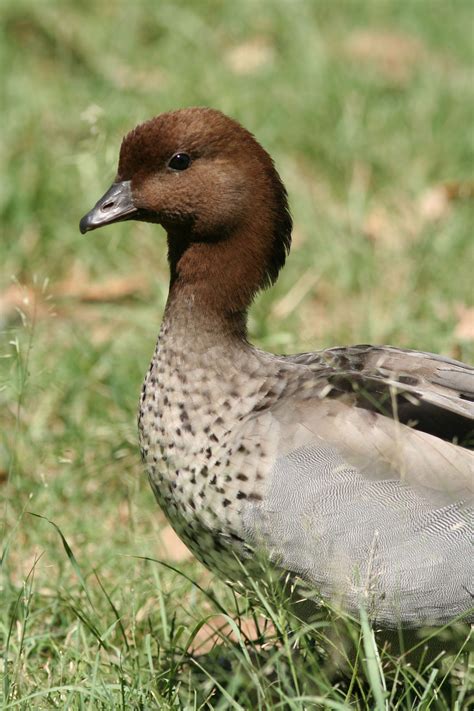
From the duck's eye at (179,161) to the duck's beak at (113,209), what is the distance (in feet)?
0.43

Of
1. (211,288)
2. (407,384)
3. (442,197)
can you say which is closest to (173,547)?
(211,288)

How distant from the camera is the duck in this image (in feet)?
9.20

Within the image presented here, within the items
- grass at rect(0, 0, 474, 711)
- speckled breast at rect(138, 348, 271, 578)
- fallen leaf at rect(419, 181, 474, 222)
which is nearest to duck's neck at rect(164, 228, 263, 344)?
speckled breast at rect(138, 348, 271, 578)

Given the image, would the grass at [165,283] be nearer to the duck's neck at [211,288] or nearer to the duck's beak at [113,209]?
the duck's beak at [113,209]

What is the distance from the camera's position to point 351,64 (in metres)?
6.63

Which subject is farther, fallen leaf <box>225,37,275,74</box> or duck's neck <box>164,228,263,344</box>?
fallen leaf <box>225,37,275,74</box>

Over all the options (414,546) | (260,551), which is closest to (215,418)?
(260,551)

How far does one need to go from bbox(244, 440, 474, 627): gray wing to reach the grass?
0.10 m

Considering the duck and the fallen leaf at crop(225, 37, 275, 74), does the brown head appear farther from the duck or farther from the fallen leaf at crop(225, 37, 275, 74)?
the fallen leaf at crop(225, 37, 275, 74)

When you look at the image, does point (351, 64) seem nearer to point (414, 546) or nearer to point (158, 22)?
point (158, 22)

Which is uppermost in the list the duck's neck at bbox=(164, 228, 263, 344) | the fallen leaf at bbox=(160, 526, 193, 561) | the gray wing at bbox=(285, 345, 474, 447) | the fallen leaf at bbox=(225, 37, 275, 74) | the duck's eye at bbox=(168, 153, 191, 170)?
the fallen leaf at bbox=(225, 37, 275, 74)

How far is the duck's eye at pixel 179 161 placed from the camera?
3.21 metres

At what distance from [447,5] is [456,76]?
1.30m

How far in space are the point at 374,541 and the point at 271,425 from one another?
0.39 m
